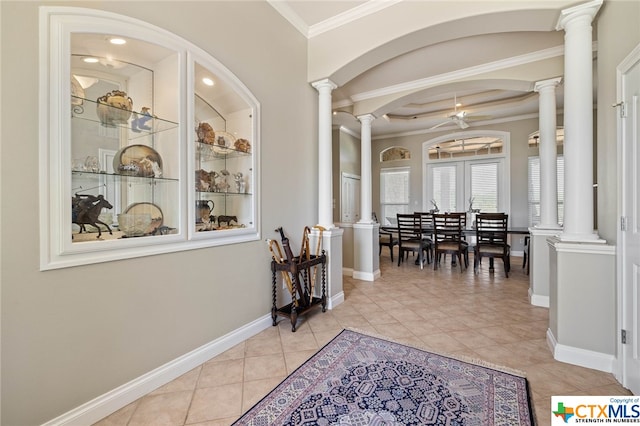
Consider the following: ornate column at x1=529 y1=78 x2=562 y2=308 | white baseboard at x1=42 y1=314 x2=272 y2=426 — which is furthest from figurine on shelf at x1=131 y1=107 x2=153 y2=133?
ornate column at x1=529 y1=78 x2=562 y2=308

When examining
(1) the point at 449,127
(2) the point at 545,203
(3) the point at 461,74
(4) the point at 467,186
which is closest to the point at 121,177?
(3) the point at 461,74

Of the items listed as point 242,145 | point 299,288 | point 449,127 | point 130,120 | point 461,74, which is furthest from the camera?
point 449,127

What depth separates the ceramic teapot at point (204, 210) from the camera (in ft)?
7.20

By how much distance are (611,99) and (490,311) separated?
223cm

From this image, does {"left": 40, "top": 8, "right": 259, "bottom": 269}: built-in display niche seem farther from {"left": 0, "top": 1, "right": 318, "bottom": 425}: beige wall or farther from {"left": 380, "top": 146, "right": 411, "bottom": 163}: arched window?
{"left": 380, "top": 146, "right": 411, "bottom": 163}: arched window

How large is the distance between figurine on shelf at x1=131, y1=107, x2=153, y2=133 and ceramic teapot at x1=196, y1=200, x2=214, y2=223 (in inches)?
24.8

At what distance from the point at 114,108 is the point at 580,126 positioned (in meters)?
3.31

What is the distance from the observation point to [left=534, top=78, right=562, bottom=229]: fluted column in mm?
3336

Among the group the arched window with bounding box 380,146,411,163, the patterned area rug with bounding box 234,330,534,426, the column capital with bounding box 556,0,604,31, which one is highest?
the arched window with bounding box 380,146,411,163

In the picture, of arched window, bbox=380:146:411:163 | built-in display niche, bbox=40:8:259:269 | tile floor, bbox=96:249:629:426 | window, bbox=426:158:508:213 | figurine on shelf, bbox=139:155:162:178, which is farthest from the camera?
arched window, bbox=380:146:411:163

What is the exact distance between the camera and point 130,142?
1.84 metres

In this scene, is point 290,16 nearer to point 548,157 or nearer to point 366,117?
point 366,117

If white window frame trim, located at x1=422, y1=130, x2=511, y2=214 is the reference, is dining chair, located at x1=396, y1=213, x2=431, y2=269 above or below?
below

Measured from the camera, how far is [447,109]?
6.05m
